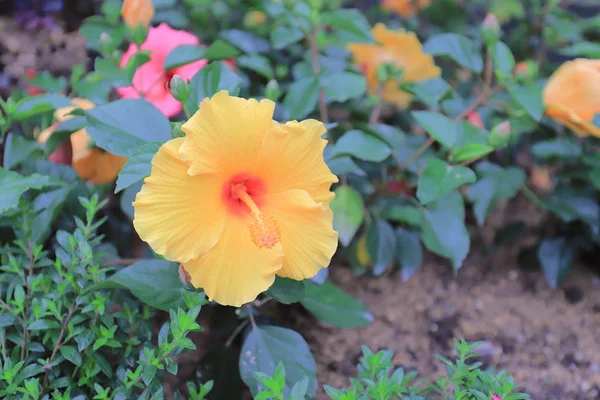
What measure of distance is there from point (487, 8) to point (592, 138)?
736 millimetres

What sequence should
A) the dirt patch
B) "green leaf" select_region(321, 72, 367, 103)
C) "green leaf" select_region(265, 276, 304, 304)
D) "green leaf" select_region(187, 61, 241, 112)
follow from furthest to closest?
"green leaf" select_region(321, 72, 367, 103), the dirt patch, "green leaf" select_region(187, 61, 241, 112), "green leaf" select_region(265, 276, 304, 304)

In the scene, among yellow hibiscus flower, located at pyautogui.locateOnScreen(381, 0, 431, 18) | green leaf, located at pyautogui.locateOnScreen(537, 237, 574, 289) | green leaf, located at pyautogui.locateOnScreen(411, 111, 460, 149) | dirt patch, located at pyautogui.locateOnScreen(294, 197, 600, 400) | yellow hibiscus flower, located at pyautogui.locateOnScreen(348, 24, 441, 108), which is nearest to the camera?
green leaf, located at pyautogui.locateOnScreen(411, 111, 460, 149)

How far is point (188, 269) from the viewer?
0.80 m

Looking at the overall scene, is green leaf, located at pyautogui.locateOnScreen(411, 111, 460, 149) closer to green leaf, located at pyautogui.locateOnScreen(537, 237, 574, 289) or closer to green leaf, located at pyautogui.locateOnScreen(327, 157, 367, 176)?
green leaf, located at pyautogui.locateOnScreen(327, 157, 367, 176)

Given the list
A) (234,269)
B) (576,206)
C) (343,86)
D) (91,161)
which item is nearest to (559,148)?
(576,206)

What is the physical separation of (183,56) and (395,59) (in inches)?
25.6

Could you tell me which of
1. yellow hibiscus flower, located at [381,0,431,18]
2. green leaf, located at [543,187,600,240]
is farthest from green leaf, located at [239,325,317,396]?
yellow hibiscus flower, located at [381,0,431,18]

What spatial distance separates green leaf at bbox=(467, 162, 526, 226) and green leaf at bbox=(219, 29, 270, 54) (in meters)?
0.65

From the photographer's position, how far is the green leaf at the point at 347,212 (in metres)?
1.25

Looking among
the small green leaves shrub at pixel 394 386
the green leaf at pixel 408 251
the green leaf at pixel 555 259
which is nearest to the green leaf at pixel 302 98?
the green leaf at pixel 408 251

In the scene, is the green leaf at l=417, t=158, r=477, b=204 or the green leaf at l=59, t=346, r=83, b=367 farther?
the green leaf at l=417, t=158, r=477, b=204

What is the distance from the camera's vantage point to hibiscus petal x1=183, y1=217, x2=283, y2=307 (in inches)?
31.6

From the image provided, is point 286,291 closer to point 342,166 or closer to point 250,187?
point 250,187

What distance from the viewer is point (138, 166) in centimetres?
83
